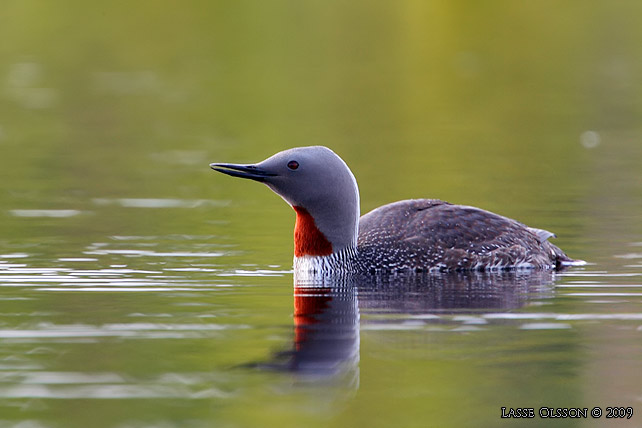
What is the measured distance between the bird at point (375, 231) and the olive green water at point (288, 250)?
26 cm

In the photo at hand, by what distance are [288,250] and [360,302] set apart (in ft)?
6.87

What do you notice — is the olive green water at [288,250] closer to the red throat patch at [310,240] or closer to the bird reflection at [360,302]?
the bird reflection at [360,302]

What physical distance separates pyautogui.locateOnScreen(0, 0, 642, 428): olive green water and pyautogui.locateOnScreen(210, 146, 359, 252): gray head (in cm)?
46

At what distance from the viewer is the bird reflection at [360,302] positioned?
21.3 feet

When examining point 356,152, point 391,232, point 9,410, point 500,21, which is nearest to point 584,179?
point 356,152

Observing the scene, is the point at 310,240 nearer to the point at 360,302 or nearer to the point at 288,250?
the point at 288,250

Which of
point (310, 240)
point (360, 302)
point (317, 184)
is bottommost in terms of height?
point (360, 302)

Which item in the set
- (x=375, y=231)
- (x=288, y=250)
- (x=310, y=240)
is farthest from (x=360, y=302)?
(x=288, y=250)

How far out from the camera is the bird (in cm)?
890

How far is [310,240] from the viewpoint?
909cm

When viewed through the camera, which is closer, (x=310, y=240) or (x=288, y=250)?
(x=310, y=240)

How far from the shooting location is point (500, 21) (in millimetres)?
42250

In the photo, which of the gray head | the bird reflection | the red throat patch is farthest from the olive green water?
the gray head

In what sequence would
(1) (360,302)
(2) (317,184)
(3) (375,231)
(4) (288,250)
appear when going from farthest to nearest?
(4) (288,250), (3) (375,231), (2) (317,184), (1) (360,302)
